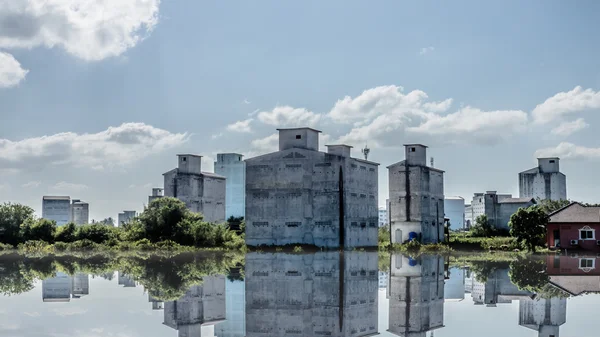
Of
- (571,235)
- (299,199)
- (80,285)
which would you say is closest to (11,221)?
(299,199)

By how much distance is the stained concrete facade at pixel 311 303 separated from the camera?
15.4 metres

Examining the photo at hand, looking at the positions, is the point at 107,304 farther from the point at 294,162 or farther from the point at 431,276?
the point at 294,162

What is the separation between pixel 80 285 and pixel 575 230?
38.8 meters

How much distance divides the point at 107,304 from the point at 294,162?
1511 inches

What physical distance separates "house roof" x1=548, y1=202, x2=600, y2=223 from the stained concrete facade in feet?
87.8

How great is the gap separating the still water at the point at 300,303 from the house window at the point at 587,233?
20.8 meters

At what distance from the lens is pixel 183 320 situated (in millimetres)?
16188

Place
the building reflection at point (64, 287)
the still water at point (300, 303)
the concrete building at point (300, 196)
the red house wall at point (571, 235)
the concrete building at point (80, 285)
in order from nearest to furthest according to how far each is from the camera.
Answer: the still water at point (300, 303) < the building reflection at point (64, 287) < the concrete building at point (80, 285) < the red house wall at point (571, 235) < the concrete building at point (300, 196)

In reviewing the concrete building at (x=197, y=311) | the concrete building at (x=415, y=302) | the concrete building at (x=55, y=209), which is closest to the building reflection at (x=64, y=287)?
the concrete building at (x=197, y=311)

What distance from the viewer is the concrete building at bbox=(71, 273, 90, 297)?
22594 millimetres

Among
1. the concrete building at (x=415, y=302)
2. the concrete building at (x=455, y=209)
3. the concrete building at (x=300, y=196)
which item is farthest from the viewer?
the concrete building at (x=455, y=209)

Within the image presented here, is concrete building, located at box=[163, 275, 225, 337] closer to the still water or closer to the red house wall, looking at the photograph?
the still water

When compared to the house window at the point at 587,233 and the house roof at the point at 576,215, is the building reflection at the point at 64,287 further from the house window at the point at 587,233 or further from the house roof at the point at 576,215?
the house window at the point at 587,233

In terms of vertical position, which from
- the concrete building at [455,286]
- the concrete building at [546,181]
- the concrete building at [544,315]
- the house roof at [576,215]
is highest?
the concrete building at [546,181]
